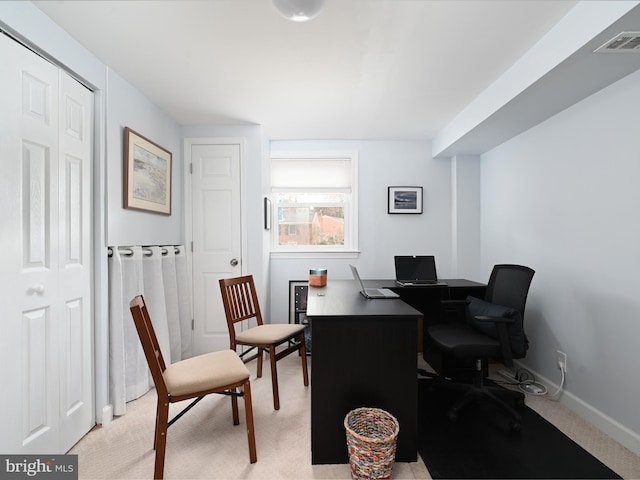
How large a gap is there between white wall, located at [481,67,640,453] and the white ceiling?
697mm

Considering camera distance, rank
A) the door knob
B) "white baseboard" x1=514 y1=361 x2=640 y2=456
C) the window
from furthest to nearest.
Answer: the window → "white baseboard" x1=514 y1=361 x2=640 y2=456 → the door knob

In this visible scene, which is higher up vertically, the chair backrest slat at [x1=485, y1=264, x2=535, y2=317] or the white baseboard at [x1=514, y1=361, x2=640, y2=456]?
the chair backrest slat at [x1=485, y1=264, x2=535, y2=317]

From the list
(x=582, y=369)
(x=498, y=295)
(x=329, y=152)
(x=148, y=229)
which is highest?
(x=329, y=152)

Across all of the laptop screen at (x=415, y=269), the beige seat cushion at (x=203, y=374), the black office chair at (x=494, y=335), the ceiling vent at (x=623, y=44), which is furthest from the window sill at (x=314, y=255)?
the ceiling vent at (x=623, y=44)

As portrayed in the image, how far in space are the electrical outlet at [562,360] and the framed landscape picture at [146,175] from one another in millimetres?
3425

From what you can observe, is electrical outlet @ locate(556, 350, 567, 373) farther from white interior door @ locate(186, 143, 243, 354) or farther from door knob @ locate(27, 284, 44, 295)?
door knob @ locate(27, 284, 44, 295)

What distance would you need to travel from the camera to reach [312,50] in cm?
207

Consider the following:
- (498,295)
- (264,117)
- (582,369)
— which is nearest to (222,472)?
(498,295)

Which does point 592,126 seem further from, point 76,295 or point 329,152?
point 76,295

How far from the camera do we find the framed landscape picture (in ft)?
8.11

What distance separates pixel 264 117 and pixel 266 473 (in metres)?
2.86

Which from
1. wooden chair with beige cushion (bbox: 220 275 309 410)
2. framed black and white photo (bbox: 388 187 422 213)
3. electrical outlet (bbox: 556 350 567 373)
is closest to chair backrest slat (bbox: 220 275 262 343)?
wooden chair with beige cushion (bbox: 220 275 309 410)

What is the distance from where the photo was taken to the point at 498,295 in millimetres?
2564

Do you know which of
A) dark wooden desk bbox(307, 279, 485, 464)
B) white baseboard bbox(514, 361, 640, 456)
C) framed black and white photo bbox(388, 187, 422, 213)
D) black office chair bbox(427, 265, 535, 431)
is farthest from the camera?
framed black and white photo bbox(388, 187, 422, 213)
